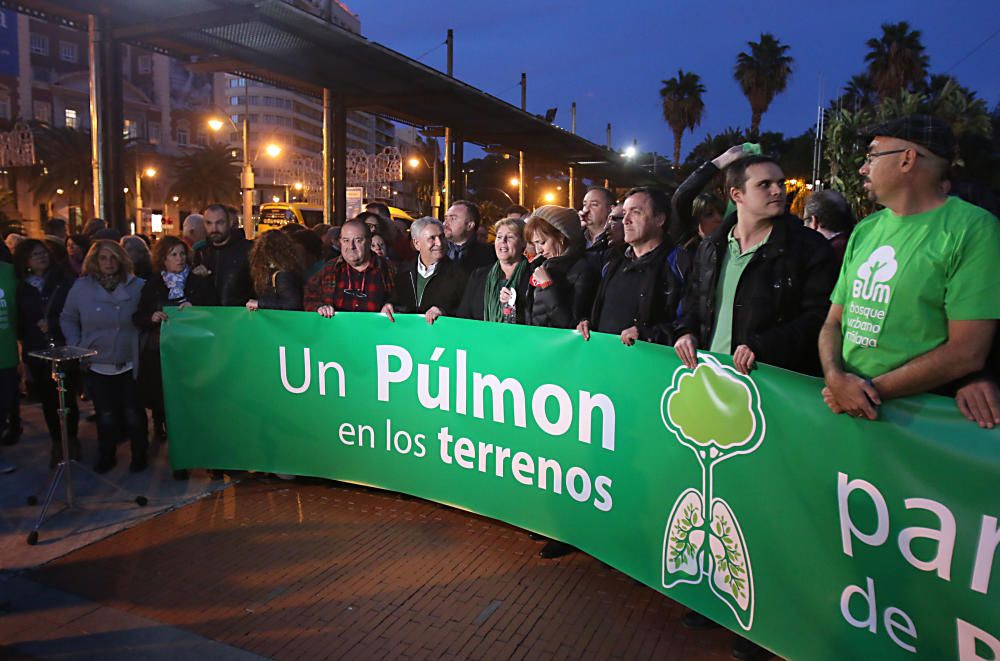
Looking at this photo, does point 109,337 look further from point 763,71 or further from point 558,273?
point 763,71

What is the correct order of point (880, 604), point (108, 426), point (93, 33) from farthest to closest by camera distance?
point (93, 33), point (108, 426), point (880, 604)

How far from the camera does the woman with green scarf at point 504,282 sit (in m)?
4.42

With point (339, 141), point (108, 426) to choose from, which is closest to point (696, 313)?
point (108, 426)

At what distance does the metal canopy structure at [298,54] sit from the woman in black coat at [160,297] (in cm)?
556

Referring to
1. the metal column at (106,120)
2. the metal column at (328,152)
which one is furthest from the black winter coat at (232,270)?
the metal column at (328,152)

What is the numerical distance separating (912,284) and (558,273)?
213cm

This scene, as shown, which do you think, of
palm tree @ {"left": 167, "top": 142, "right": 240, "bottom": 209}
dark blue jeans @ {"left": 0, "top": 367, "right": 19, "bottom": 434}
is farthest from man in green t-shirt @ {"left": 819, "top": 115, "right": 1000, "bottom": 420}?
palm tree @ {"left": 167, "top": 142, "right": 240, "bottom": 209}

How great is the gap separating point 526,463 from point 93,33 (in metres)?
9.95

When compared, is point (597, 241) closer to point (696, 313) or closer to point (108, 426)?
point (696, 313)

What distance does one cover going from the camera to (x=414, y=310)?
16.2 feet

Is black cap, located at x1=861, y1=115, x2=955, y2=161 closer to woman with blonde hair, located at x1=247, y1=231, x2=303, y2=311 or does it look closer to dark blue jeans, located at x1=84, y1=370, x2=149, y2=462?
woman with blonde hair, located at x1=247, y1=231, x2=303, y2=311

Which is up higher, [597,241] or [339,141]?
[339,141]

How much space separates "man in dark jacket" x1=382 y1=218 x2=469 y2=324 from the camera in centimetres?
490

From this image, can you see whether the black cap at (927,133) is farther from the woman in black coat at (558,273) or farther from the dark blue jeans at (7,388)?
the dark blue jeans at (7,388)
